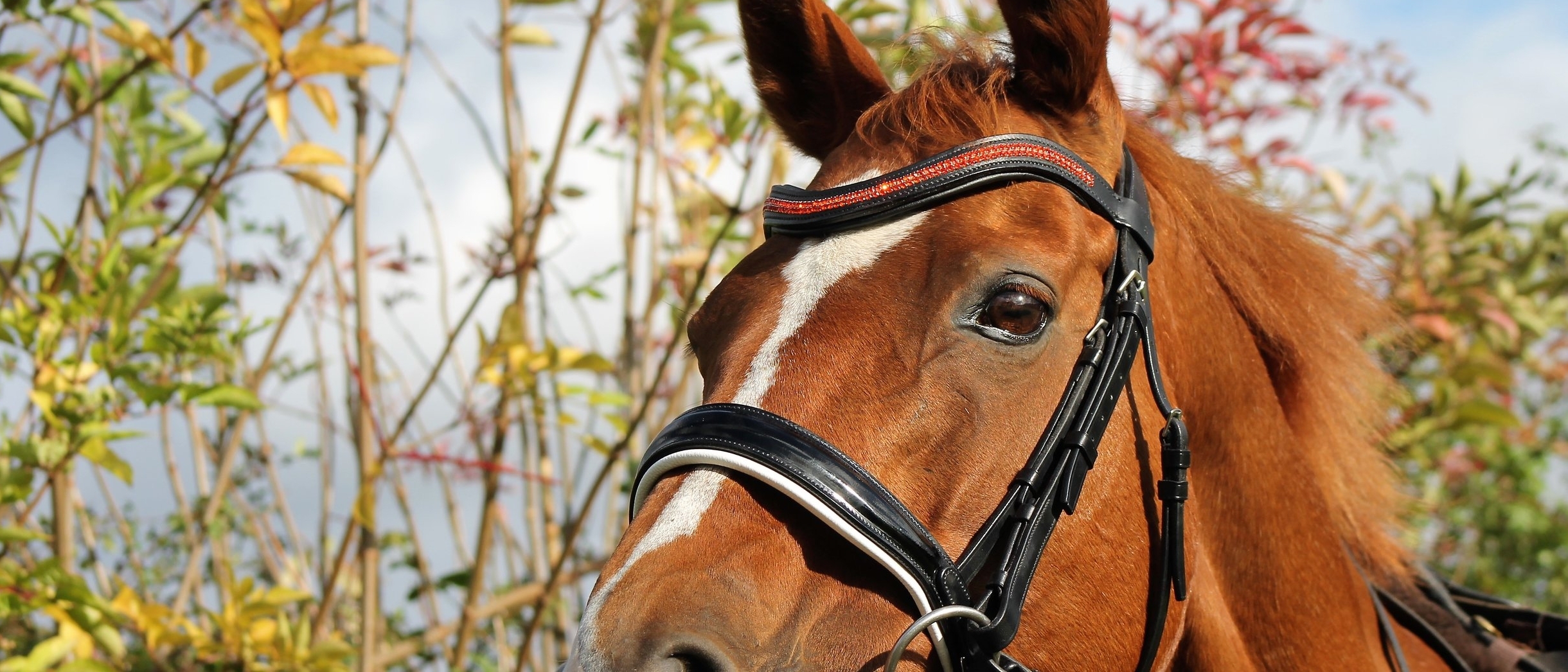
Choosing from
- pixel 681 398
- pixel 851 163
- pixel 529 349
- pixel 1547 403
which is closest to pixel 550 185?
pixel 529 349

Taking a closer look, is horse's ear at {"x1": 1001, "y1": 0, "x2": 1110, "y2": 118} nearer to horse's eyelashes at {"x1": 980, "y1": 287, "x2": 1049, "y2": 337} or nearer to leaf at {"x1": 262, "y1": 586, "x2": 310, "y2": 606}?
horse's eyelashes at {"x1": 980, "y1": 287, "x2": 1049, "y2": 337}

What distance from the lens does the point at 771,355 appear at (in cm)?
155

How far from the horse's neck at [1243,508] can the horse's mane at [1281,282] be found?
10cm

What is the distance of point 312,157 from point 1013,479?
2000mm

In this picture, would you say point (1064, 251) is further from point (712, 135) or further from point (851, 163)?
point (712, 135)

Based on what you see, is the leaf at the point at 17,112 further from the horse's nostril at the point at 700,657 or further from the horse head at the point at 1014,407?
the horse's nostril at the point at 700,657

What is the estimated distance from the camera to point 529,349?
10.2 feet

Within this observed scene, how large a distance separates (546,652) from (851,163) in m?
2.66

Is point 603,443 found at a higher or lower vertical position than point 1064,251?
lower

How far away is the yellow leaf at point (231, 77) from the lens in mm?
2676

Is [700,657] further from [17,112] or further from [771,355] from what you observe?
[17,112]

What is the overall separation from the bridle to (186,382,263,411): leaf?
1279 millimetres

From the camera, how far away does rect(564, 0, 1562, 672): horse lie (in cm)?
141

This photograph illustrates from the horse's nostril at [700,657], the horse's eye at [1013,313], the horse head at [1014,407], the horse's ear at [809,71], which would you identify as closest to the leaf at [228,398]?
the horse head at [1014,407]
